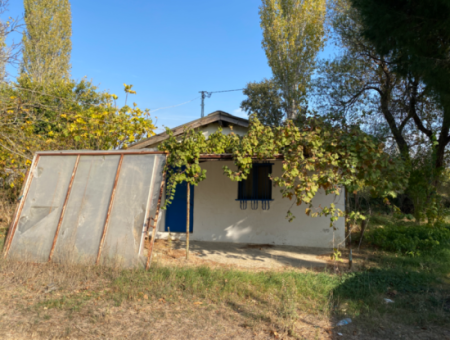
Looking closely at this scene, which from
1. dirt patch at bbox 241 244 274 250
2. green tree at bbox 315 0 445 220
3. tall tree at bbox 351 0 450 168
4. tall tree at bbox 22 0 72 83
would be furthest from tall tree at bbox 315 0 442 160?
tall tree at bbox 22 0 72 83

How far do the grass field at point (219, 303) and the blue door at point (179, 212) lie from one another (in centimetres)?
342

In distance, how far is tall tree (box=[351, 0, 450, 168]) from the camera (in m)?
7.10

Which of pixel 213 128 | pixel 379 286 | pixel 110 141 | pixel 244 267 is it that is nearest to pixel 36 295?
pixel 244 267

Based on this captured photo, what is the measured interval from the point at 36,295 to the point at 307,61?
16227mm

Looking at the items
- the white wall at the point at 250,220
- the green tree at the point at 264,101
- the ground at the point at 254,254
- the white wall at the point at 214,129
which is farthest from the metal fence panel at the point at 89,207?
the green tree at the point at 264,101

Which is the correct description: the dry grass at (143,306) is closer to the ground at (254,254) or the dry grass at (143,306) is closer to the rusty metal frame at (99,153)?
the ground at (254,254)

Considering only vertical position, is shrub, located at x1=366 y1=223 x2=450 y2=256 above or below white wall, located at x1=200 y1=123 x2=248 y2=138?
below

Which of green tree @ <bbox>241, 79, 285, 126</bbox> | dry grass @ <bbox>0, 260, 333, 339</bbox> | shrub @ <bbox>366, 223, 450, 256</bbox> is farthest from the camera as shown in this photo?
green tree @ <bbox>241, 79, 285, 126</bbox>

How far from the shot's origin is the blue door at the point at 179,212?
9.38 m

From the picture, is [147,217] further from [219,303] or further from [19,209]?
[19,209]

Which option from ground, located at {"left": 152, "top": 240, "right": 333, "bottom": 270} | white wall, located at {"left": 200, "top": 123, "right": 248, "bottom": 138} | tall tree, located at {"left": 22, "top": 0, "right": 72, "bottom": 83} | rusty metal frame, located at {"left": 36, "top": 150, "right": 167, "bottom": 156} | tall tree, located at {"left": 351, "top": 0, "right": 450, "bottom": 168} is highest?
tall tree, located at {"left": 22, "top": 0, "right": 72, "bottom": 83}

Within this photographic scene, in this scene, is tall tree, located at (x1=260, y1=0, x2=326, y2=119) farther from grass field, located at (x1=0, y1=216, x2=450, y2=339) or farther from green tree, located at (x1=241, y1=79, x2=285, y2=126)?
grass field, located at (x1=0, y1=216, x2=450, y2=339)

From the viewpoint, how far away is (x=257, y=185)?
29.8ft

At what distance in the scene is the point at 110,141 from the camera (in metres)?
8.52
